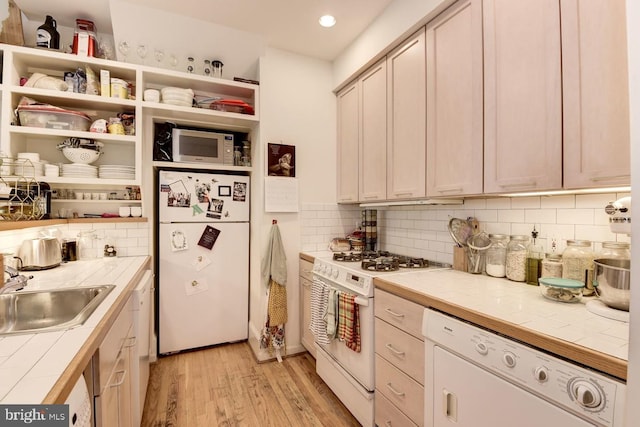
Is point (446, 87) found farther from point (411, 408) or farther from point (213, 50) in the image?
point (213, 50)

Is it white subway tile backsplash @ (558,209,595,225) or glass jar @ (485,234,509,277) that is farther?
glass jar @ (485,234,509,277)

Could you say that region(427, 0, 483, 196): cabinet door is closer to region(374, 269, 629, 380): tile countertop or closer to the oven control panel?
region(374, 269, 629, 380): tile countertop

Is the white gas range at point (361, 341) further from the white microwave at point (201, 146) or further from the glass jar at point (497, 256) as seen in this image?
the white microwave at point (201, 146)

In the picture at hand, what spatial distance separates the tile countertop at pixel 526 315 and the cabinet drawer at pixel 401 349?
20 centimetres

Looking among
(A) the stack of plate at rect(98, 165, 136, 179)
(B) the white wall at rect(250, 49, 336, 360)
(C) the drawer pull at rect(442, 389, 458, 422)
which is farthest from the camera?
(B) the white wall at rect(250, 49, 336, 360)

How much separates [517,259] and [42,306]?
2381mm

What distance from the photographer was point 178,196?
2.66 meters

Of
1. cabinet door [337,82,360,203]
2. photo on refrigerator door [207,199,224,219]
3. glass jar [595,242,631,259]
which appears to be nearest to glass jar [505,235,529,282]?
glass jar [595,242,631,259]

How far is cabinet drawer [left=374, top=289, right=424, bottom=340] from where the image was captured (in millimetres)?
1436

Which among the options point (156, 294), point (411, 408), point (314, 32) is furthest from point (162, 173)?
point (411, 408)

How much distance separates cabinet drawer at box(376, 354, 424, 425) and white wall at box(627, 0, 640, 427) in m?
0.88

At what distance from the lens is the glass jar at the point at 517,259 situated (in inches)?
Answer: 63.6

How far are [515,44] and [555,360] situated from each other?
1.34 metres

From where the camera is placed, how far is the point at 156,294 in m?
2.68
